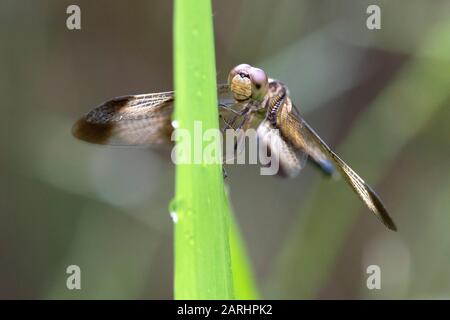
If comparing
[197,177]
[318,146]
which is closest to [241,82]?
[318,146]

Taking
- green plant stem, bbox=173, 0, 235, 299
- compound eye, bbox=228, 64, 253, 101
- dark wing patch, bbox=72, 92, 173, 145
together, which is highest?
compound eye, bbox=228, 64, 253, 101

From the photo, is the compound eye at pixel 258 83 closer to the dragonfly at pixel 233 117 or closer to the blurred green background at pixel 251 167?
the dragonfly at pixel 233 117

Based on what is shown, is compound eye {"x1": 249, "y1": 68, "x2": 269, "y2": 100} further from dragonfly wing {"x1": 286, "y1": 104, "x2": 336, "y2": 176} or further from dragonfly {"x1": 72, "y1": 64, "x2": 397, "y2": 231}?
dragonfly wing {"x1": 286, "y1": 104, "x2": 336, "y2": 176}

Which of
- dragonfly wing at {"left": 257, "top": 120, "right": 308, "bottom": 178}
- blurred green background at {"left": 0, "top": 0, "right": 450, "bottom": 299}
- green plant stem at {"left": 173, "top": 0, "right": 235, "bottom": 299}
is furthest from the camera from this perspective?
blurred green background at {"left": 0, "top": 0, "right": 450, "bottom": 299}

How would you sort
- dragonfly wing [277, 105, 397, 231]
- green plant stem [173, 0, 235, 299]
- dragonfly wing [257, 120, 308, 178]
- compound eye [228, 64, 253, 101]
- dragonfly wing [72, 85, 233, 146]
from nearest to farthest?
green plant stem [173, 0, 235, 299], dragonfly wing [277, 105, 397, 231], compound eye [228, 64, 253, 101], dragonfly wing [72, 85, 233, 146], dragonfly wing [257, 120, 308, 178]

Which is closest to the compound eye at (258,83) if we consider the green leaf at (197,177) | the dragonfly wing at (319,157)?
the dragonfly wing at (319,157)

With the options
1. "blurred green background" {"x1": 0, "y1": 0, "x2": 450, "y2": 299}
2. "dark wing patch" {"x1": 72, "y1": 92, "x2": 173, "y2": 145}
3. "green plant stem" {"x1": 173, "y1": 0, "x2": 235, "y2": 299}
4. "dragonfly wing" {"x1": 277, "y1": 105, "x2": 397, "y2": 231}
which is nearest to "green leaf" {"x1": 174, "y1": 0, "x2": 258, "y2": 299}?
"green plant stem" {"x1": 173, "y1": 0, "x2": 235, "y2": 299}

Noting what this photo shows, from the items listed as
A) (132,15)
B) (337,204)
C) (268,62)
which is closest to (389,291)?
(337,204)

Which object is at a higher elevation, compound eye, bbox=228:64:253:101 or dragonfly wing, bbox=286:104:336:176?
compound eye, bbox=228:64:253:101
